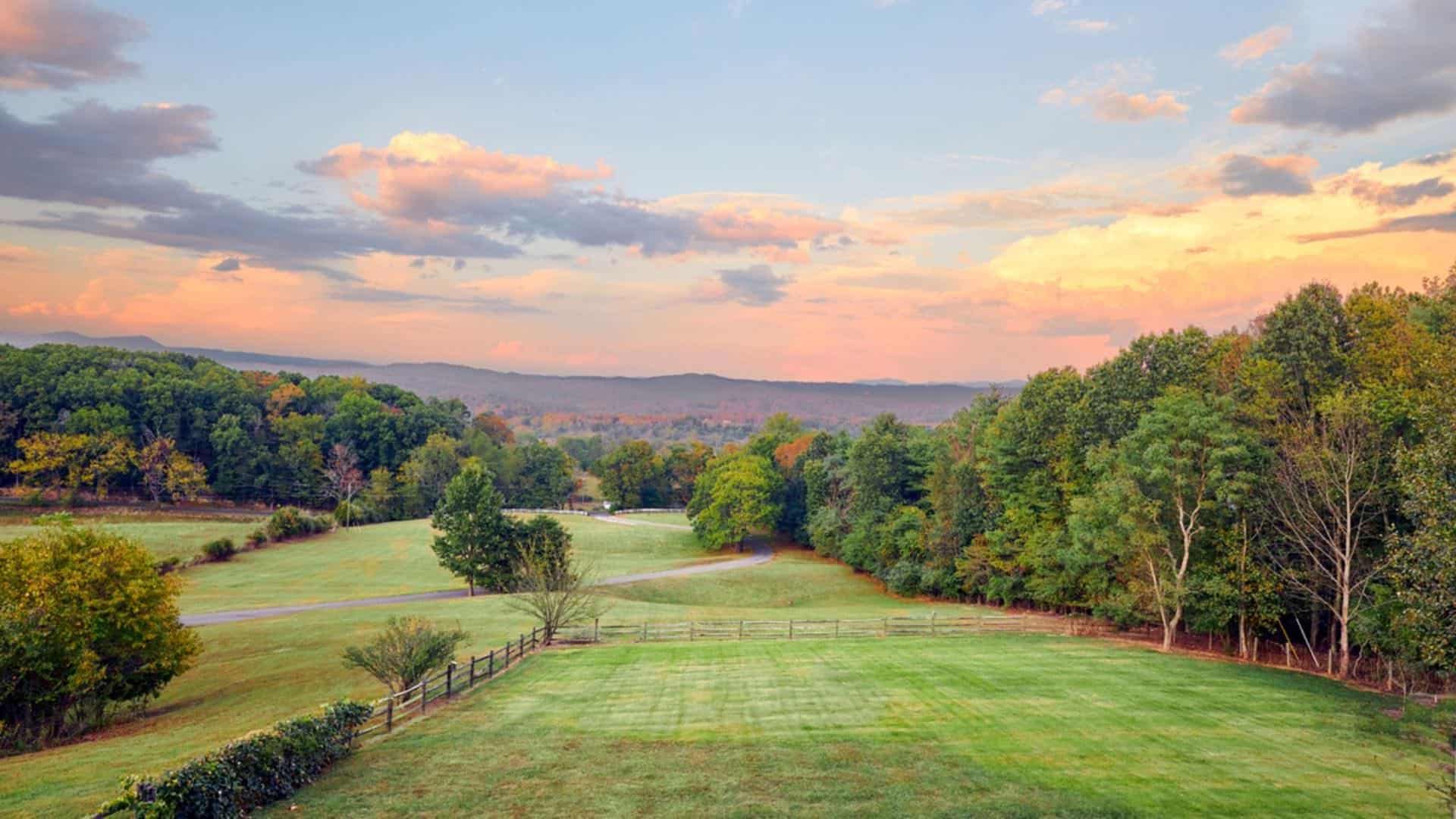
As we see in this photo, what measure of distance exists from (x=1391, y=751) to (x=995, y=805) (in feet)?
39.0

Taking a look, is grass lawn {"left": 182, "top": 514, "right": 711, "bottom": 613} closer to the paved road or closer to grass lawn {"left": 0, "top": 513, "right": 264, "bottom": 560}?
the paved road

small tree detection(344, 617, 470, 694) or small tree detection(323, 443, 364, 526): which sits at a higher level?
small tree detection(344, 617, 470, 694)

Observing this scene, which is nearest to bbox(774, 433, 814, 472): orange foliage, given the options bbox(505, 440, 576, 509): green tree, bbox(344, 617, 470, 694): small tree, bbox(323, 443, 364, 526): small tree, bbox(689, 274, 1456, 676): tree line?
bbox(505, 440, 576, 509): green tree

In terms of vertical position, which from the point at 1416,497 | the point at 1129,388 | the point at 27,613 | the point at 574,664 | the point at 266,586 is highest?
the point at 1129,388

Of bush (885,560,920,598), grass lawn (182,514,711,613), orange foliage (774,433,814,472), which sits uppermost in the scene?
orange foliage (774,433,814,472)

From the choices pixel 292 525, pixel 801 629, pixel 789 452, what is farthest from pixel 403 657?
pixel 789 452

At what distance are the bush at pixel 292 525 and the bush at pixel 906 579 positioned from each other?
5431cm

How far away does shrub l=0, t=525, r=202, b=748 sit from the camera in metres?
25.4

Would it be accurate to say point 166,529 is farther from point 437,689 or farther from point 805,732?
point 805,732

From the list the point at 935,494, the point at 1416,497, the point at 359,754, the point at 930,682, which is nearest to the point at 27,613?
the point at 359,754

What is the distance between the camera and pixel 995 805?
15742 mm

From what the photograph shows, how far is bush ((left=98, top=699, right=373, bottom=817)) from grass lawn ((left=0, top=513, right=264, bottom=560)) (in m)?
54.5

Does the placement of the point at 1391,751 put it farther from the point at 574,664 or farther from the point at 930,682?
the point at 574,664

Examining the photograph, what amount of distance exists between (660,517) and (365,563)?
148 feet
